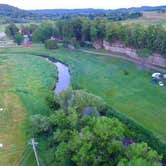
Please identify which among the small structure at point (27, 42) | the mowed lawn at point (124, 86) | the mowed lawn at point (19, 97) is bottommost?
the small structure at point (27, 42)

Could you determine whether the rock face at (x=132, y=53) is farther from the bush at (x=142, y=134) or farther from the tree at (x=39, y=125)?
the tree at (x=39, y=125)

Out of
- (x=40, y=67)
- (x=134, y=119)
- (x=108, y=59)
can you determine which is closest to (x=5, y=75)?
(x=40, y=67)

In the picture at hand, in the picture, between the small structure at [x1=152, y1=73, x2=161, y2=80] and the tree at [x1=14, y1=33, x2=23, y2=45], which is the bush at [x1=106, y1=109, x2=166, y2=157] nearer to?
the small structure at [x1=152, y1=73, x2=161, y2=80]

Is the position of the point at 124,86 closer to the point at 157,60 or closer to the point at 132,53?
the point at 157,60

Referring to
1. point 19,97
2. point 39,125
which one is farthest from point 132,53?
point 39,125

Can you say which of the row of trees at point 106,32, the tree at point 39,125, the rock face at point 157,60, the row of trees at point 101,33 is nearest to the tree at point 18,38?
the row of trees at point 101,33

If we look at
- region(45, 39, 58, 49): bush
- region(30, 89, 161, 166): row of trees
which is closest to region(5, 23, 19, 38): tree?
region(45, 39, 58, 49): bush
